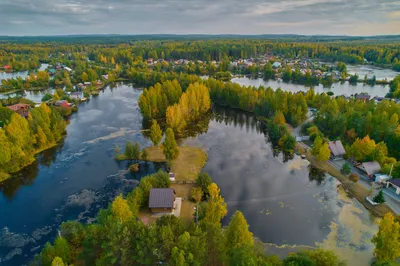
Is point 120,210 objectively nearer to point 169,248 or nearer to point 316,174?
point 169,248

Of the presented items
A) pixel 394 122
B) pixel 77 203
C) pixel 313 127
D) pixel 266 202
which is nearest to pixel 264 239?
pixel 266 202

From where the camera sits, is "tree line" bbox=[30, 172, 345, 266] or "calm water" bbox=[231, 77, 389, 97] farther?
"calm water" bbox=[231, 77, 389, 97]

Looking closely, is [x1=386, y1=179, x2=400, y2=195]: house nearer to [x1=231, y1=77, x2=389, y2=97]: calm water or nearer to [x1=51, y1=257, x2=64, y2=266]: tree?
[x1=51, y1=257, x2=64, y2=266]: tree

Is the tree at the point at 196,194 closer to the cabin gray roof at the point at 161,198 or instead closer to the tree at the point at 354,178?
the cabin gray roof at the point at 161,198

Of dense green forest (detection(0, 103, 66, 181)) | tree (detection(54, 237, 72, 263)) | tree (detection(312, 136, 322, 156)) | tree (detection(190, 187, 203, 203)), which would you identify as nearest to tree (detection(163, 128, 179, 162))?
tree (detection(190, 187, 203, 203))

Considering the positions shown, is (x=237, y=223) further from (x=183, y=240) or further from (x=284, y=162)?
(x=284, y=162)
